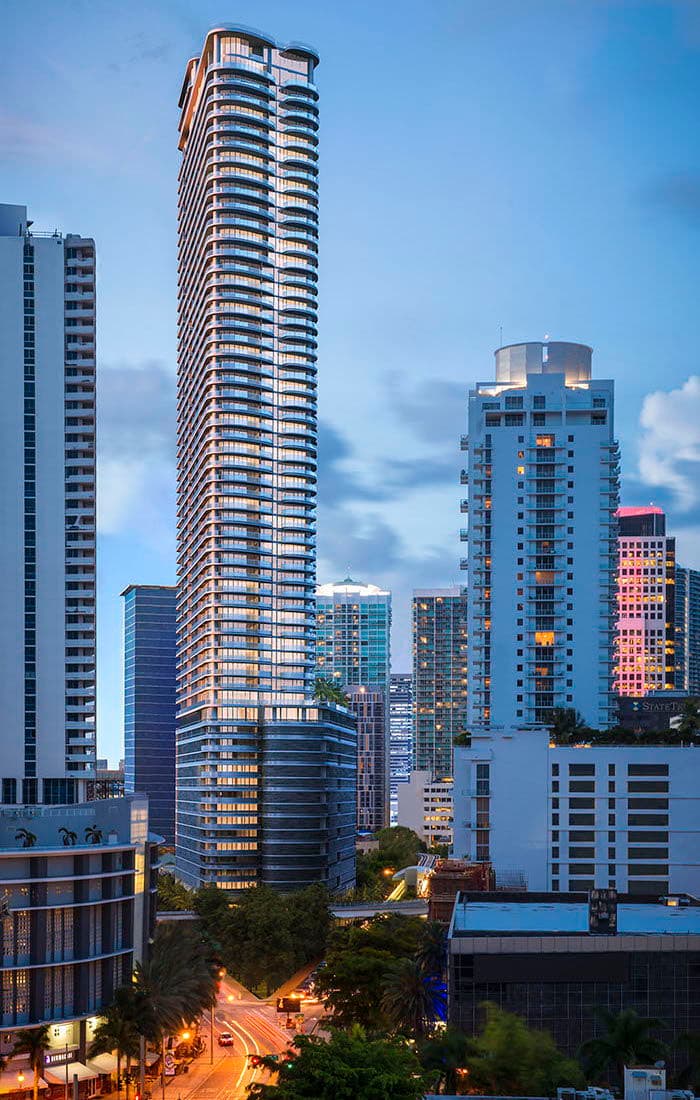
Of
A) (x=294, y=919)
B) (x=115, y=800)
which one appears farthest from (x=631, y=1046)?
(x=294, y=919)

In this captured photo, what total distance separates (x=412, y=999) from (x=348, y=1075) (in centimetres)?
3816

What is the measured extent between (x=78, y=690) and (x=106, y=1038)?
67192mm

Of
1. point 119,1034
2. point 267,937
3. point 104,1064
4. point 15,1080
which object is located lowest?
point 267,937

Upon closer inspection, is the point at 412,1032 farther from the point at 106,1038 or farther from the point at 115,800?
the point at 115,800

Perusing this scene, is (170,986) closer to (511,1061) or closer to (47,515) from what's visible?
(511,1061)

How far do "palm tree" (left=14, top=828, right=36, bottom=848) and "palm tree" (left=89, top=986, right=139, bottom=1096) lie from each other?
12.1 m

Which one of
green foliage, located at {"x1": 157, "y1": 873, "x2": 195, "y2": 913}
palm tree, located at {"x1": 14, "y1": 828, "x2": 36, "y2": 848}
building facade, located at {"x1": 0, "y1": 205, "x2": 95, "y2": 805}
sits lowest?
green foliage, located at {"x1": 157, "y1": 873, "x2": 195, "y2": 913}

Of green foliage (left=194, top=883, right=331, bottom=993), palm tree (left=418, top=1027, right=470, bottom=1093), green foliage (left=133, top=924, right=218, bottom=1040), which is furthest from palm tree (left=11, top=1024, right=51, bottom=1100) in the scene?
green foliage (left=194, top=883, right=331, bottom=993)

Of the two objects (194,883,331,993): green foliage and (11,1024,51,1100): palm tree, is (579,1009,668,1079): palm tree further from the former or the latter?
(194,883,331,993): green foliage

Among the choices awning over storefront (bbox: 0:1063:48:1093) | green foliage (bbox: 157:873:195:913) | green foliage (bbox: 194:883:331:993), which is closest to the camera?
awning over storefront (bbox: 0:1063:48:1093)

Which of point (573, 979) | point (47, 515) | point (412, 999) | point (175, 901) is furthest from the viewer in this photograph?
point (175, 901)

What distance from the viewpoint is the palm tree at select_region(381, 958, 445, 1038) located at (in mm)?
100312

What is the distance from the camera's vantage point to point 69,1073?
3698 inches

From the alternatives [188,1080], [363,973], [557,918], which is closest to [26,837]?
[188,1080]
